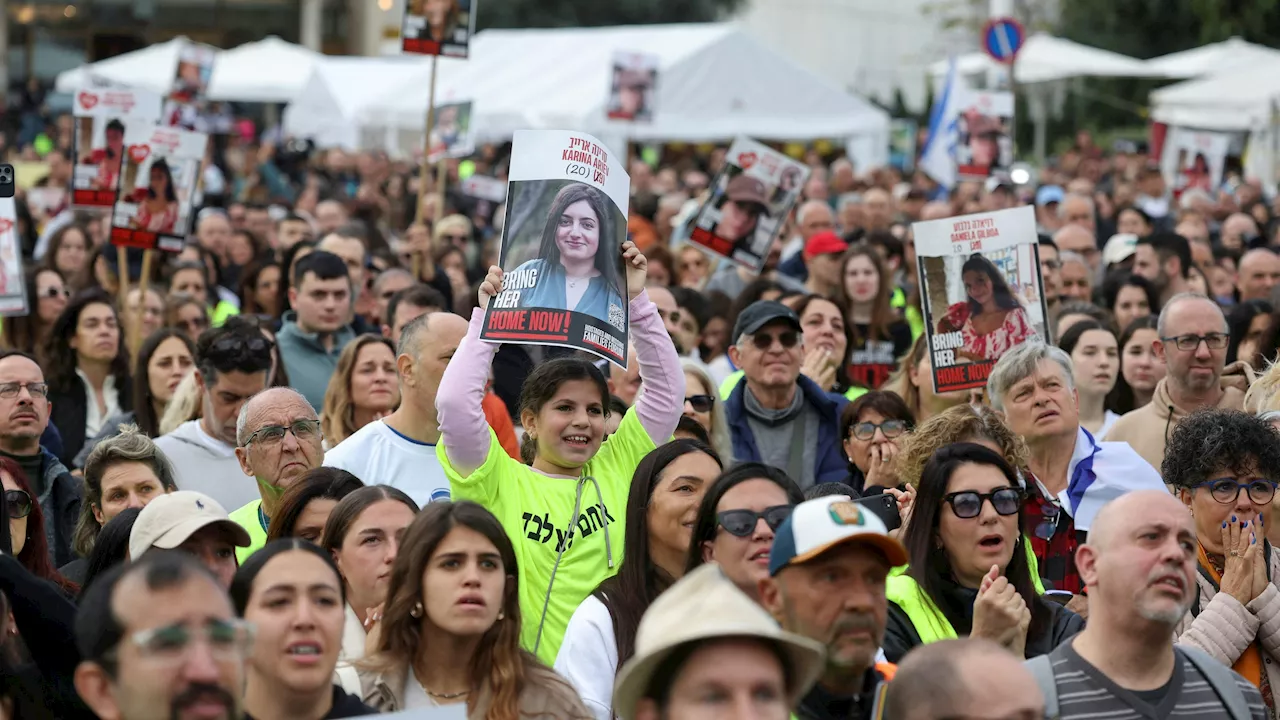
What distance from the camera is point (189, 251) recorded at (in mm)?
13555

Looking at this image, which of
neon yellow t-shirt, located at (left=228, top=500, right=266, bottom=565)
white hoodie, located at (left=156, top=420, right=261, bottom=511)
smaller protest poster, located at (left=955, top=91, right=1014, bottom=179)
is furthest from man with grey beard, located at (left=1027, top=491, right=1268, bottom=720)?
smaller protest poster, located at (left=955, top=91, right=1014, bottom=179)

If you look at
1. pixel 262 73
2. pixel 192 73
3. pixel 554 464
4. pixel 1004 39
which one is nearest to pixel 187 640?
pixel 554 464

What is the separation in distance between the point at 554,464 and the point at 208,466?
2.08 metres

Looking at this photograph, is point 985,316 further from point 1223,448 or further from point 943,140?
point 943,140

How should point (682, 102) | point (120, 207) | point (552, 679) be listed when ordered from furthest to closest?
point (682, 102), point (120, 207), point (552, 679)

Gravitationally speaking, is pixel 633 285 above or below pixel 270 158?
below

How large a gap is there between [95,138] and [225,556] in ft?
25.5

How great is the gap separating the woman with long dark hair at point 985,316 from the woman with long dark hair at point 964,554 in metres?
2.80

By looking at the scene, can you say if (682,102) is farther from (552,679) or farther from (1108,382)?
(552,679)

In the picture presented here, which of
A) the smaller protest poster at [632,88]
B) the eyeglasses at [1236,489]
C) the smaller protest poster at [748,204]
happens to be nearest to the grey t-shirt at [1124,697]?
the eyeglasses at [1236,489]

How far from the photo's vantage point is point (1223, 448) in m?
5.89

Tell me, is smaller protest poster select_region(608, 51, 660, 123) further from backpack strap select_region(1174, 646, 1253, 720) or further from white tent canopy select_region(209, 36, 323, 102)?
white tent canopy select_region(209, 36, 323, 102)

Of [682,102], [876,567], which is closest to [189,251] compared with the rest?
[876,567]

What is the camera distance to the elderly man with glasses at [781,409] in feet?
26.5
